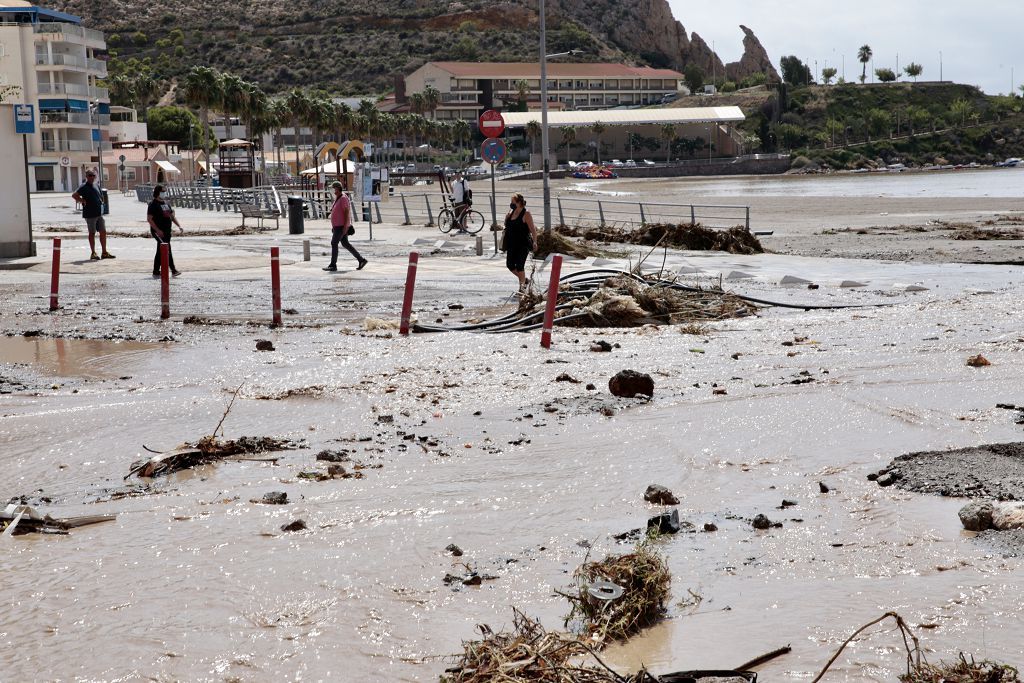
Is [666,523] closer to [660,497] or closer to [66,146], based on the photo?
[660,497]

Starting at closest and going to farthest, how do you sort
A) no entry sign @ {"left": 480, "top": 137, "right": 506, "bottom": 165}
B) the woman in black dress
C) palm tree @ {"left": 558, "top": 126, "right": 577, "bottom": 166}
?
the woman in black dress
no entry sign @ {"left": 480, "top": 137, "right": 506, "bottom": 165}
palm tree @ {"left": 558, "top": 126, "right": 577, "bottom": 166}

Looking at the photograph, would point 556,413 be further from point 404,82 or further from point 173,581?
point 404,82

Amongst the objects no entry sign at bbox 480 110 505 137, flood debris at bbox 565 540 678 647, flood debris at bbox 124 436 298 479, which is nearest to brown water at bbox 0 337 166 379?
flood debris at bbox 124 436 298 479

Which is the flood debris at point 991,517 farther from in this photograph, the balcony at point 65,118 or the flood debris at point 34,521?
the balcony at point 65,118

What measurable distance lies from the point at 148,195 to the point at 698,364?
51.8m

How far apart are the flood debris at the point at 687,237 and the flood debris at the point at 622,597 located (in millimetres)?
20283

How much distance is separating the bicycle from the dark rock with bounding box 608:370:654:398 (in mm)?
22724

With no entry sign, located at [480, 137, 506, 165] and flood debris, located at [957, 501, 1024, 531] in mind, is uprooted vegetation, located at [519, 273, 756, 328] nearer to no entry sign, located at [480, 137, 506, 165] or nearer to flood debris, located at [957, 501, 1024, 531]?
flood debris, located at [957, 501, 1024, 531]

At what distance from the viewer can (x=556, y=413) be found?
29.9 feet

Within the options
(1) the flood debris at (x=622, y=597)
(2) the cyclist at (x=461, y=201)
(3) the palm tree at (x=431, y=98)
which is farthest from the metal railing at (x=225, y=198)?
(3) the palm tree at (x=431, y=98)

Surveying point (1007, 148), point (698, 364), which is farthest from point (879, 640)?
point (1007, 148)

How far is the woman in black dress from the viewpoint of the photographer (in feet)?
58.9

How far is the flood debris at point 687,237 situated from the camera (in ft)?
87.8

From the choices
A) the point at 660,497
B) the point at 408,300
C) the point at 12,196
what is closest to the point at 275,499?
the point at 660,497
